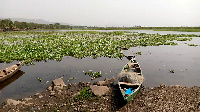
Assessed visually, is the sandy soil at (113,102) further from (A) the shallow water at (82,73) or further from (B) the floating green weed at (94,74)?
(B) the floating green weed at (94,74)

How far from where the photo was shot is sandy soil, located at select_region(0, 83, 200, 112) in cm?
1059

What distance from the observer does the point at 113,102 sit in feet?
37.6

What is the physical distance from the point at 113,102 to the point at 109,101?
30 cm

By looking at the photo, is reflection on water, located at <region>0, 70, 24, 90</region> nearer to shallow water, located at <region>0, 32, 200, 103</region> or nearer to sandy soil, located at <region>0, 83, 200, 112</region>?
shallow water, located at <region>0, 32, 200, 103</region>

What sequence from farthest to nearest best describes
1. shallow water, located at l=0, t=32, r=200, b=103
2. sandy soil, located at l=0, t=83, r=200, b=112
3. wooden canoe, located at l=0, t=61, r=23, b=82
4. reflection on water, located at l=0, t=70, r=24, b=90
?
wooden canoe, located at l=0, t=61, r=23, b=82, reflection on water, located at l=0, t=70, r=24, b=90, shallow water, located at l=0, t=32, r=200, b=103, sandy soil, located at l=0, t=83, r=200, b=112

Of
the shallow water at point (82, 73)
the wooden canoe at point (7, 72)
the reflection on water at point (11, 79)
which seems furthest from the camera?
the wooden canoe at point (7, 72)

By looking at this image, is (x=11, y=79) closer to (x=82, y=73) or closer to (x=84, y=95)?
(x=82, y=73)

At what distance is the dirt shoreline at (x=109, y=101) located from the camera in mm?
10625

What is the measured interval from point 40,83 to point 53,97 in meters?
3.52

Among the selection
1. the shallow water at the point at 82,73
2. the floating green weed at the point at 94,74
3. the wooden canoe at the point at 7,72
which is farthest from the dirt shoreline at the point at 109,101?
the wooden canoe at the point at 7,72

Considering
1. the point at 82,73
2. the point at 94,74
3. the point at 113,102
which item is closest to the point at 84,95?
the point at 113,102

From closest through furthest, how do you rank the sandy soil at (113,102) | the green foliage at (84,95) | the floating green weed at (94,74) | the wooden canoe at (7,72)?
the sandy soil at (113,102) → the green foliage at (84,95) → the wooden canoe at (7,72) → the floating green weed at (94,74)

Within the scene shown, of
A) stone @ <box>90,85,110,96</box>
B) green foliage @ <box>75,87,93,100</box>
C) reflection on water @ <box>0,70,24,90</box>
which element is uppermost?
stone @ <box>90,85,110,96</box>

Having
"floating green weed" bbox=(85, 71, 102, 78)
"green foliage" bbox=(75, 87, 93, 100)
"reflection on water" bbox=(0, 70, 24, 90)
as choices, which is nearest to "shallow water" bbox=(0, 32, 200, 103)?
"reflection on water" bbox=(0, 70, 24, 90)
